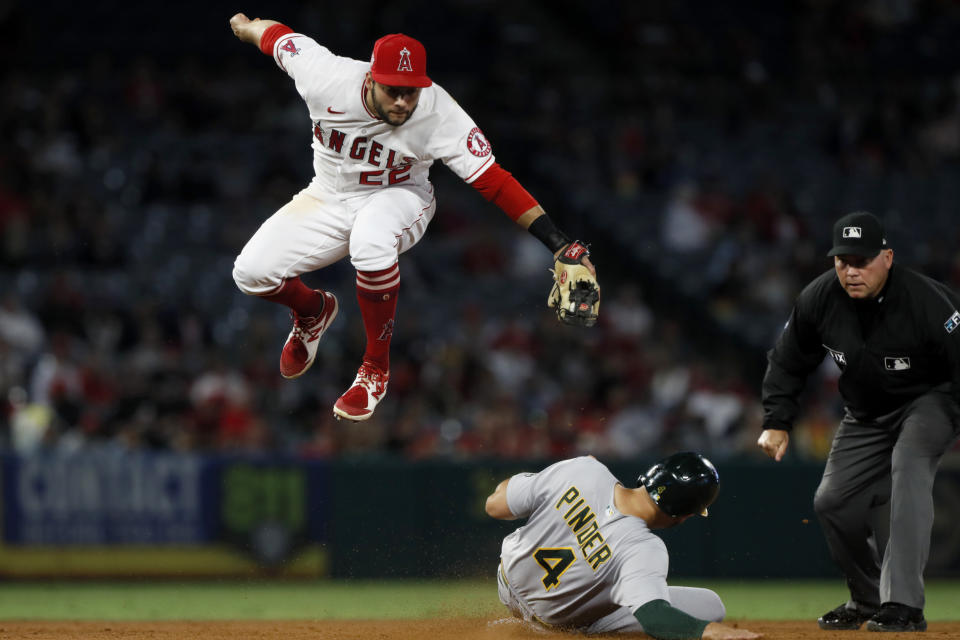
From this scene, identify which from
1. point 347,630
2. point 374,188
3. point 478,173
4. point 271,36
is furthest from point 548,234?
point 347,630

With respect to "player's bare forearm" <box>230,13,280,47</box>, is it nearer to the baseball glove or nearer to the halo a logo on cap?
the halo a logo on cap

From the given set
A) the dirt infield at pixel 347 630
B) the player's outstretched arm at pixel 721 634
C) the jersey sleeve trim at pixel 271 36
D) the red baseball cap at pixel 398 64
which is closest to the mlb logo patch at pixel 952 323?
the dirt infield at pixel 347 630

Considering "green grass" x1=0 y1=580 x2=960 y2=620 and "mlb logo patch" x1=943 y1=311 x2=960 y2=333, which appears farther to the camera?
"green grass" x1=0 y1=580 x2=960 y2=620

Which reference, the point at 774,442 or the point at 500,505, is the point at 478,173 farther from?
the point at 774,442

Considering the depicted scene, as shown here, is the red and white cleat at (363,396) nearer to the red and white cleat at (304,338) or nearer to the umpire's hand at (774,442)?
the red and white cleat at (304,338)

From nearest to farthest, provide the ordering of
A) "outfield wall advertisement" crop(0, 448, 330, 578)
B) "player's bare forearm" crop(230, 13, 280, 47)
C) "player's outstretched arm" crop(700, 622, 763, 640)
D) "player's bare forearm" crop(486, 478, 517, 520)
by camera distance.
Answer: "player's outstretched arm" crop(700, 622, 763, 640)
"player's bare forearm" crop(486, 478, 517, 520)
"player's bare forearm" crop(230, 13, 280, 47)
"outfield wall advertisement" crop(0, 448, 330, 578)

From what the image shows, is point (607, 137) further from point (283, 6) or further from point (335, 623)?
point (335, 623)

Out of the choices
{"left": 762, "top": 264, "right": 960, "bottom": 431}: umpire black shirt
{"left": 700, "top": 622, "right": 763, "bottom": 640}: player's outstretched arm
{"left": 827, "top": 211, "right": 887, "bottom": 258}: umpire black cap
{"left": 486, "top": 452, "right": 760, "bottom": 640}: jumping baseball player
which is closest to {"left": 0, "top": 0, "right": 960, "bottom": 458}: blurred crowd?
{"left": 762, "top": 264, "right": 960, "bottom": 431}: umpire black shirt
